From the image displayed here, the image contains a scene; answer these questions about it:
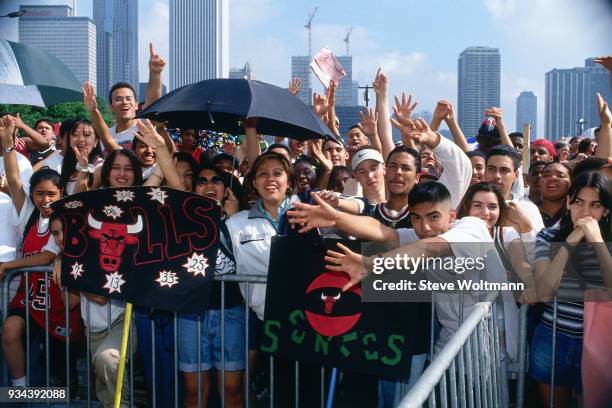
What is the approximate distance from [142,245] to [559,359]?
2780 mm

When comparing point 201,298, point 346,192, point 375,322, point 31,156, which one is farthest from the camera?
point 31,156

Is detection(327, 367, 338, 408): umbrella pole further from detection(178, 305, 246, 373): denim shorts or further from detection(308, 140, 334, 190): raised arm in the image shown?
detection(308, 140, 334, 190): raised arm

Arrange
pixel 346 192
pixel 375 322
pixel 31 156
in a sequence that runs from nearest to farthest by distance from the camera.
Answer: pixel 375 322
pixel 346 192
pixel 31 156

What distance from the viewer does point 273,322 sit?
167 inches

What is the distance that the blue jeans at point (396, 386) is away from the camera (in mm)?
4250

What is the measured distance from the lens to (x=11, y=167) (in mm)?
5707

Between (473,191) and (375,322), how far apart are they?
132 cm

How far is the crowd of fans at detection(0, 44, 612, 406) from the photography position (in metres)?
4.12

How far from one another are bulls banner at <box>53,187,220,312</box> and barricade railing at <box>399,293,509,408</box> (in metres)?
1.72

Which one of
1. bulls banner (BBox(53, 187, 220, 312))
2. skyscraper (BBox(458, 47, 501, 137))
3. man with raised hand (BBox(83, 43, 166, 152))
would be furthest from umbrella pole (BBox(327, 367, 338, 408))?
skyscraper (BBox(458, 47, 501, 137))

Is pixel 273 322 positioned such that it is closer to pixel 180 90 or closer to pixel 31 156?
pixel 180 90

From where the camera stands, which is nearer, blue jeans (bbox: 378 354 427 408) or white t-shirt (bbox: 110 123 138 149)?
blue jeans (bbox: 378 354 427 408)

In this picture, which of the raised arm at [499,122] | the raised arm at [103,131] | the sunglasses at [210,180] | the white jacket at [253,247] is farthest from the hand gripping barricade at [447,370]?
the raised arm at [499,122]

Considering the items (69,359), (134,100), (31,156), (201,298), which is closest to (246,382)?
(201,298)
